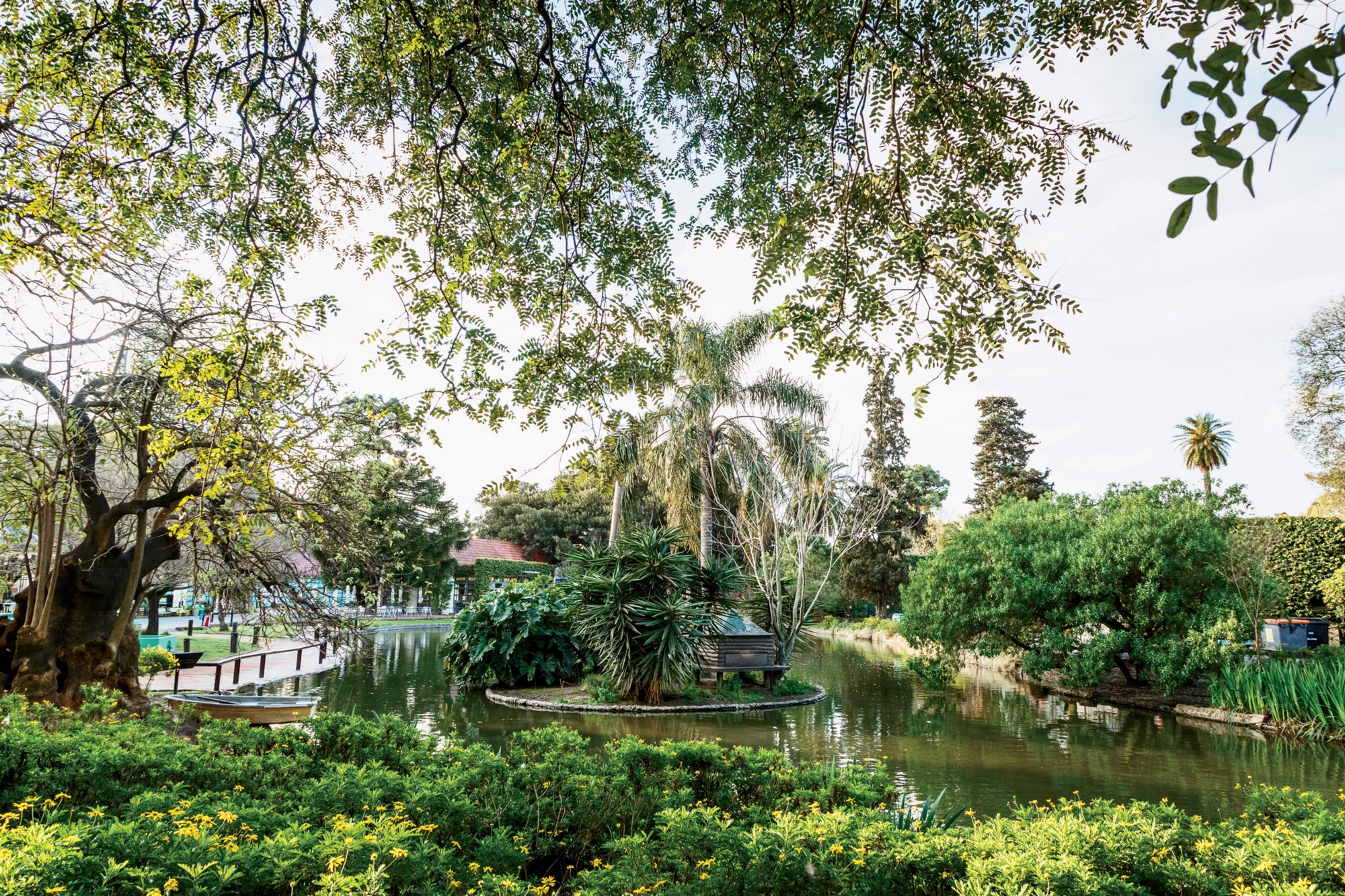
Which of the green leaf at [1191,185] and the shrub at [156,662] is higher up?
the green leaf at [1191,185]

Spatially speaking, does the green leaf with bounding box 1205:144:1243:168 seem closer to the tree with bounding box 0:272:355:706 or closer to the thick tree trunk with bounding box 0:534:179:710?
the tree with bounding box 0:272:355:706

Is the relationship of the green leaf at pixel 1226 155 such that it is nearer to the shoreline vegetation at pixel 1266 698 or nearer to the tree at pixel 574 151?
the tree at pixel 574 151

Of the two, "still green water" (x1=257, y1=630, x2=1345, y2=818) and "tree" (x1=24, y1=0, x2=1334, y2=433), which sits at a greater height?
"tree" (x1=24, y1=0, x2=1334, y2=433)

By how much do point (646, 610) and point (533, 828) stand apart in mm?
8804

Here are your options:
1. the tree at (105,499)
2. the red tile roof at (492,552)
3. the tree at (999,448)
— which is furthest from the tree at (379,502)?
the tree at (999,448)

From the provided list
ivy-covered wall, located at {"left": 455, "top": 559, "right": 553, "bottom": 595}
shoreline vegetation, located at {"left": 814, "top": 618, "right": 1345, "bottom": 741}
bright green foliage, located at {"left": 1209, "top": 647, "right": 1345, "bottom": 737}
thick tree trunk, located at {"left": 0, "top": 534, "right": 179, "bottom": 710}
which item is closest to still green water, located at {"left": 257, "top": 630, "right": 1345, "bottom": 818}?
Result: shoreline vegetation, located at {"left": 814, "top": 618, "right": 1345, "bottom": 741}

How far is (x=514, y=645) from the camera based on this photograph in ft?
45.6

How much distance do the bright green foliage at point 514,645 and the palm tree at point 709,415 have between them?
14.1 feet

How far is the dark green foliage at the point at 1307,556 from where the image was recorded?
778 inches

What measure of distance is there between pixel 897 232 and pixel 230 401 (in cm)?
397

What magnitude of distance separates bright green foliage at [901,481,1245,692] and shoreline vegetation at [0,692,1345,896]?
34.3 ft

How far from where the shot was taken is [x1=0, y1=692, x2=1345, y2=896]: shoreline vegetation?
92.0 inches

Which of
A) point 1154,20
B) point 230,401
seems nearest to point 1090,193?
point 1154,20

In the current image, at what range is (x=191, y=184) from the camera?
183 inches
